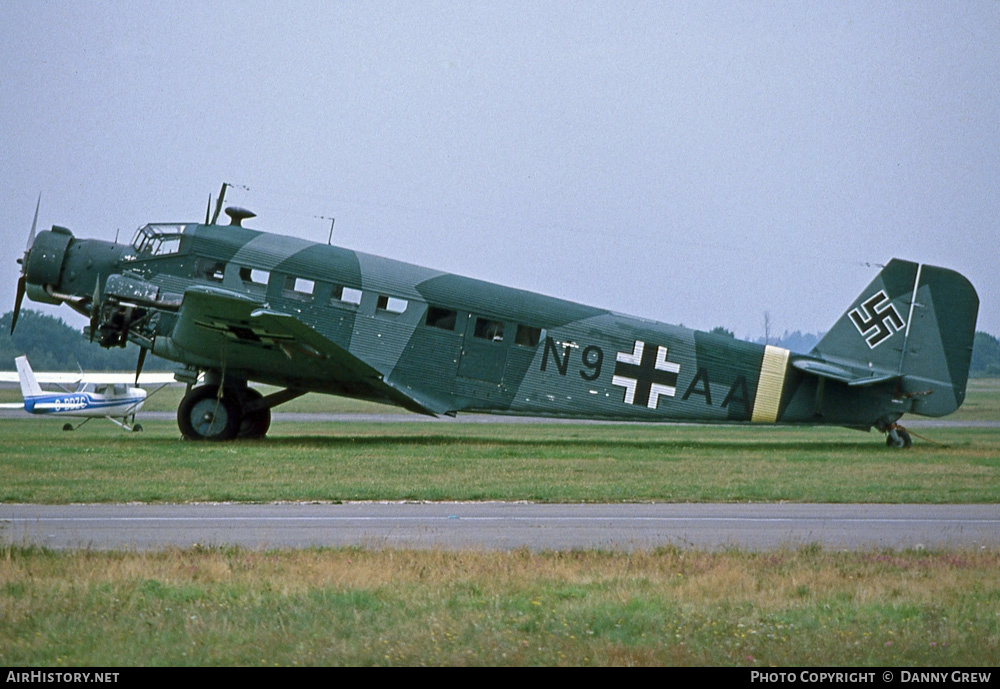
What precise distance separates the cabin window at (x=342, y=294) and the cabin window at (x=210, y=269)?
2586mm

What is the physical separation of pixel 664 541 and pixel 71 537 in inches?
270

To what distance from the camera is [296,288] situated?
25.1 m

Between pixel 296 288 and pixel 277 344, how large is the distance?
1.40 meters

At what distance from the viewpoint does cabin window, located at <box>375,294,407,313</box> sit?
25406mm

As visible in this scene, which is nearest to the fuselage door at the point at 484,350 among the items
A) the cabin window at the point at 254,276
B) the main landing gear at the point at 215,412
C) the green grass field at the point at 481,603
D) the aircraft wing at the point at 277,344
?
the aircraft wing at the point at 277,344

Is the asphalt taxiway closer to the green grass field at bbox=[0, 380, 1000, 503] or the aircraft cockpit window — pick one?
the green grass field at bbox=[0, 380, 1000, 503]

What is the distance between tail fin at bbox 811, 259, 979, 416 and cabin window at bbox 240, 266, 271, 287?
13.8 metres

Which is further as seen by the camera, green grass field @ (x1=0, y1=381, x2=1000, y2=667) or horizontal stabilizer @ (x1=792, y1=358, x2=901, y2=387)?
horizontal stabilizer @ (x1=792, y1=358, x2=901, y2=387)

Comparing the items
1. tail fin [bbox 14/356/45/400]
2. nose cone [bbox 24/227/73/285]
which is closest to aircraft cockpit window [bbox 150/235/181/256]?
nose cone [bbox 24/227/73/285]

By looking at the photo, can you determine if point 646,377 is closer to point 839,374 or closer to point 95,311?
point 839,374

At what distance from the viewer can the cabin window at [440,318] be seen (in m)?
25.5

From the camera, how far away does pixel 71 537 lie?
12.3 meters

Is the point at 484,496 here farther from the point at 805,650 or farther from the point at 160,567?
the point at 805,650

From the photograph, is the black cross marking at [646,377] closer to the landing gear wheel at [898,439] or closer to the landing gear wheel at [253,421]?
the landing gear wheel at [898,439]
